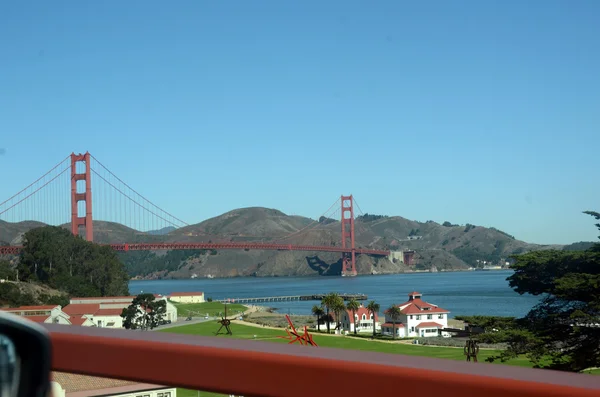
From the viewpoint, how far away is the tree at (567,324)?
821 cm

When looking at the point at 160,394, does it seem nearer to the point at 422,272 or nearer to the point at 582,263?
the point at 582,263

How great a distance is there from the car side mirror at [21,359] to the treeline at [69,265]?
3531 cm

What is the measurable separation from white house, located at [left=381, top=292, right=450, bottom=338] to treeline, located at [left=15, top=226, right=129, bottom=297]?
14.7m

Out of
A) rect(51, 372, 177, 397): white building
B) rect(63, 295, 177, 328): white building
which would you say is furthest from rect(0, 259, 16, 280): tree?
rect(51, 372, 177, 397): white building

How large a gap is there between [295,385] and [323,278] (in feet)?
281

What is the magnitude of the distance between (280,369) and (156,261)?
3702 inches

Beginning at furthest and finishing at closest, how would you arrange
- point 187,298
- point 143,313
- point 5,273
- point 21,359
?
point 187,298
point 5,273
point 143,313
point 21,359

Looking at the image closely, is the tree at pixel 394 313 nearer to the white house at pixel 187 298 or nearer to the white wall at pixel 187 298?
the white wall at pixel 187 298

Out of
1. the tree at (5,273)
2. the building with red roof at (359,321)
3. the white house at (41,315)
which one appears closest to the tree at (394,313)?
the building with red roof at (359,321)

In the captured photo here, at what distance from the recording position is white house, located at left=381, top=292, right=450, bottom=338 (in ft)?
98.4

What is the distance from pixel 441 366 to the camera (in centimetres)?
91

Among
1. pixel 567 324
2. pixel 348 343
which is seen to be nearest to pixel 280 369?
pixel 567 324

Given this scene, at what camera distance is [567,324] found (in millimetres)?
8750

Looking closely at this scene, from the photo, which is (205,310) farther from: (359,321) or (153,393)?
(153,393)
